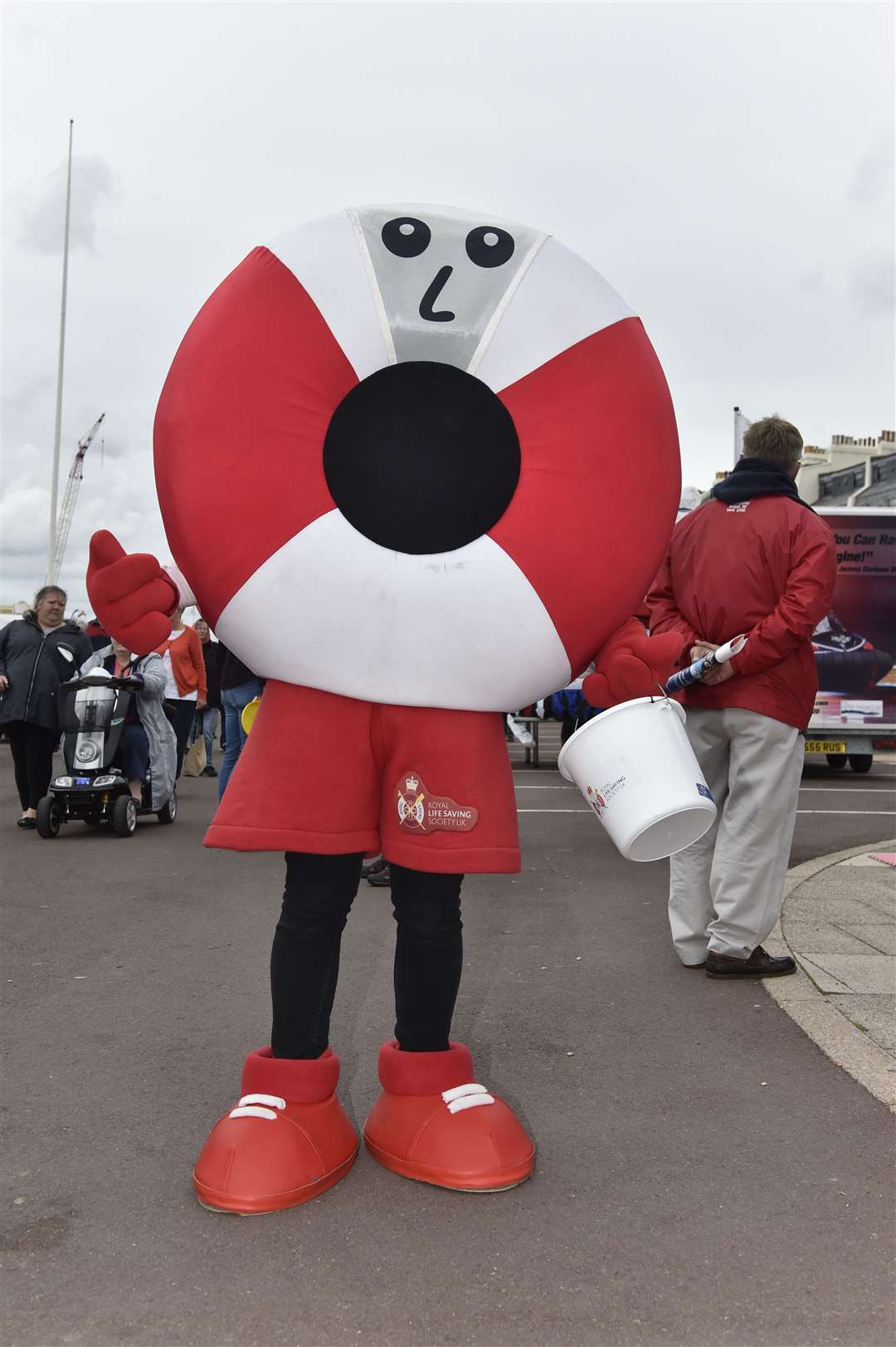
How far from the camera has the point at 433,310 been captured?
257 cm

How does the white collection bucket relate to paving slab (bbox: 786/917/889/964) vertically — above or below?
above

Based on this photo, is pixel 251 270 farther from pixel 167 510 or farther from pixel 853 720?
pixel 853 720

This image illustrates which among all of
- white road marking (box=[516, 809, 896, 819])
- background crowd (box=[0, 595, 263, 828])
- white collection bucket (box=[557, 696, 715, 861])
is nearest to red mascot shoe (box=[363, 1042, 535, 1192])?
white collection bucket (box=[557, 696, 715, 861])

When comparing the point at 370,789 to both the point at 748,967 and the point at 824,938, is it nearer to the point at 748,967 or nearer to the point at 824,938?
the point at 748,967

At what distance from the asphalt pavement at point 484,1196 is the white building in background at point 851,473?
25714 mm

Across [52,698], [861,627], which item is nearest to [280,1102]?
[52,698]

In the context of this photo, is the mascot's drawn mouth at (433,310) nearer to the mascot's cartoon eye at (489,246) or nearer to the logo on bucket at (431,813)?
the mascot's cartoon eye at (489,246)

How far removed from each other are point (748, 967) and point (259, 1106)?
231 centimetres

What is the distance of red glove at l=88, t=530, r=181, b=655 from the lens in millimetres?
2617

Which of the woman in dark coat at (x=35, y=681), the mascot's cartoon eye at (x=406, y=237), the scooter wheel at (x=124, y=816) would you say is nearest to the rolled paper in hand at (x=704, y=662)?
the mascot's cartoon eye at (x=406, y=237)

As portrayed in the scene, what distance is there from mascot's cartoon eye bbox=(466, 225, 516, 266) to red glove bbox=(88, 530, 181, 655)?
993 millimetres

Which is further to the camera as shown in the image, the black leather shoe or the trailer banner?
the trailer banner

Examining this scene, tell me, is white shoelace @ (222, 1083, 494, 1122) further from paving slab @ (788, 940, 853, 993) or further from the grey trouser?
paving slab @ (788, 940, 853, 993)

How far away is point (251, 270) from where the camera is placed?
2.59 meters
